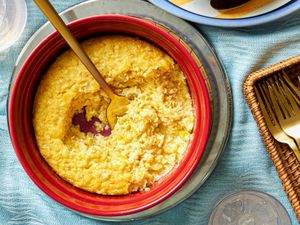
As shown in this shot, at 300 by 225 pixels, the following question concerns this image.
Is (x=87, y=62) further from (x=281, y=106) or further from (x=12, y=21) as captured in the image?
(x=281, y=106)

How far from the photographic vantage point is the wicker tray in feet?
3.88

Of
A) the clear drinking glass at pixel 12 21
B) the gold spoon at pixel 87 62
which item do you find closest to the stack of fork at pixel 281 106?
the gold spoon at pixel 87 62

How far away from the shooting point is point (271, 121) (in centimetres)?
122

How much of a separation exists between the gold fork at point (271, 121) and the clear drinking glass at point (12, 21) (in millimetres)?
611

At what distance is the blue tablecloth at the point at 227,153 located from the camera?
1236mm

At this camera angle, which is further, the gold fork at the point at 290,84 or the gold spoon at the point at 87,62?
the gold fork at the point at 290,84

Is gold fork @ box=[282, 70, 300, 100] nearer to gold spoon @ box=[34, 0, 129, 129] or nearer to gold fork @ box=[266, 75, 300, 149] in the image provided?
gold fork @ box=[266, 75, 300, 149]

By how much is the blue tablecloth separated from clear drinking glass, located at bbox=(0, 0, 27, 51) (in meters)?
0.02

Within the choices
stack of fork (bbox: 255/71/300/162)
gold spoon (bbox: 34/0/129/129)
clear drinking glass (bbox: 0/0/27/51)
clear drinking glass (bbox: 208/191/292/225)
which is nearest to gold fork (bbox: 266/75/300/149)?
stack of fork (bbox: 255/71/300/162)

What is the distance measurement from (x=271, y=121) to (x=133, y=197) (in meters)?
0.38

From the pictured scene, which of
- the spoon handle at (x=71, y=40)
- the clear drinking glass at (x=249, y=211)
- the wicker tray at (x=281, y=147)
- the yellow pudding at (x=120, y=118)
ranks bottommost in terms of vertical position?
the clear drinking glass at (x=249, y=211)

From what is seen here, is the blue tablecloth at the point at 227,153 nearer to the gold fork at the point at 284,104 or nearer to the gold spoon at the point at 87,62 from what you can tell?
the gold fork at the point at 284,104

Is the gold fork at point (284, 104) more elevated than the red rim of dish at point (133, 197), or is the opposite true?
the red rim of dish at point (133, 197)

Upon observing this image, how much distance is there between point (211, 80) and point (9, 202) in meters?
0.60
